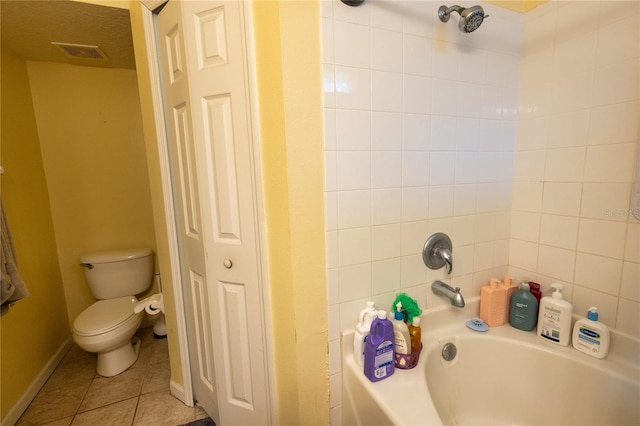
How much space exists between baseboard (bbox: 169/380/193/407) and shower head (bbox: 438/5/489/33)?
2.00 meters

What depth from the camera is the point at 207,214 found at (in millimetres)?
1058

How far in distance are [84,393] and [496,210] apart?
235 cm

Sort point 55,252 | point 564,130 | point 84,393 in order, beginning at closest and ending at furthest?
point 564,130, point 84,393, point 55,252

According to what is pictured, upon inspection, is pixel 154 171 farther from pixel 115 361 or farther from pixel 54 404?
pixel 54 404

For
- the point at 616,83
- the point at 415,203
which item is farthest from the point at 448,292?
the point at 616,83

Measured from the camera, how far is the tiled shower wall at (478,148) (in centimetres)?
94

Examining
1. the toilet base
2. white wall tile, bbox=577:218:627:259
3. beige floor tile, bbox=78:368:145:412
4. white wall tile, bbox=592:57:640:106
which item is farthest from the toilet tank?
white wall tile, bbox=592:57:640:106

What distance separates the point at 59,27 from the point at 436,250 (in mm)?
2028

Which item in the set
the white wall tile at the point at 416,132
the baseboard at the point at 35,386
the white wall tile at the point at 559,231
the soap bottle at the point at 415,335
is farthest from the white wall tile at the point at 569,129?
A: the baseboard at the point at 35,386

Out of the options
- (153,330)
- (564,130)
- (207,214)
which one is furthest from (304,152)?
(153,330)

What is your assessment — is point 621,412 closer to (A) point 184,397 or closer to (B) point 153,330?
(A) point 184,397

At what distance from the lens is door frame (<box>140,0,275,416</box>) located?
35.8 inches

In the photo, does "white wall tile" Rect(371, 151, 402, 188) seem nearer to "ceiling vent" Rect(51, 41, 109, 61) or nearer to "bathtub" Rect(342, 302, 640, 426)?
"bathtub" Rect(342, 302, 640, 426)

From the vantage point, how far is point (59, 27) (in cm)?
137
